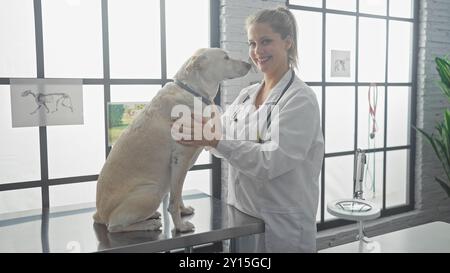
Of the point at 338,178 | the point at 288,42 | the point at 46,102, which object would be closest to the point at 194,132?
the point at 288,42

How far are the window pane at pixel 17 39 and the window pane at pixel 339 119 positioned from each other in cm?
212

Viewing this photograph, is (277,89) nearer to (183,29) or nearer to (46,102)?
(183,29)

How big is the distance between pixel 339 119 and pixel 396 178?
940 millimetres

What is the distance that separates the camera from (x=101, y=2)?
224 centimetres

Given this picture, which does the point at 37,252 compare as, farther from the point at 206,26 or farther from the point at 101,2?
the point at 206,26

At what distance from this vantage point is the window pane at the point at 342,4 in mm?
3092

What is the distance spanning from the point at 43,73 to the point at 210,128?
1155 mm

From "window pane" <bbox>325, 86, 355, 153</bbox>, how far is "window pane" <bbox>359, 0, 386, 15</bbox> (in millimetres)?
662

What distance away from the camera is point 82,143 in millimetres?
2281

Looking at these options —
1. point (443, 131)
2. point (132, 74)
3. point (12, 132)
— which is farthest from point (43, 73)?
point (443, 131)

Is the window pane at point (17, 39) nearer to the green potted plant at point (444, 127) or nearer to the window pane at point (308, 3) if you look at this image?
the window pane at point (308, 3)

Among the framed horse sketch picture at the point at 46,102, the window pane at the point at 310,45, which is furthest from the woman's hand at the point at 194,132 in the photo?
the window pane at the point at 310,45

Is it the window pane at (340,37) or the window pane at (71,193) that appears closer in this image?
the window pane at (71,193)

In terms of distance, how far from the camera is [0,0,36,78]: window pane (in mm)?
2012
